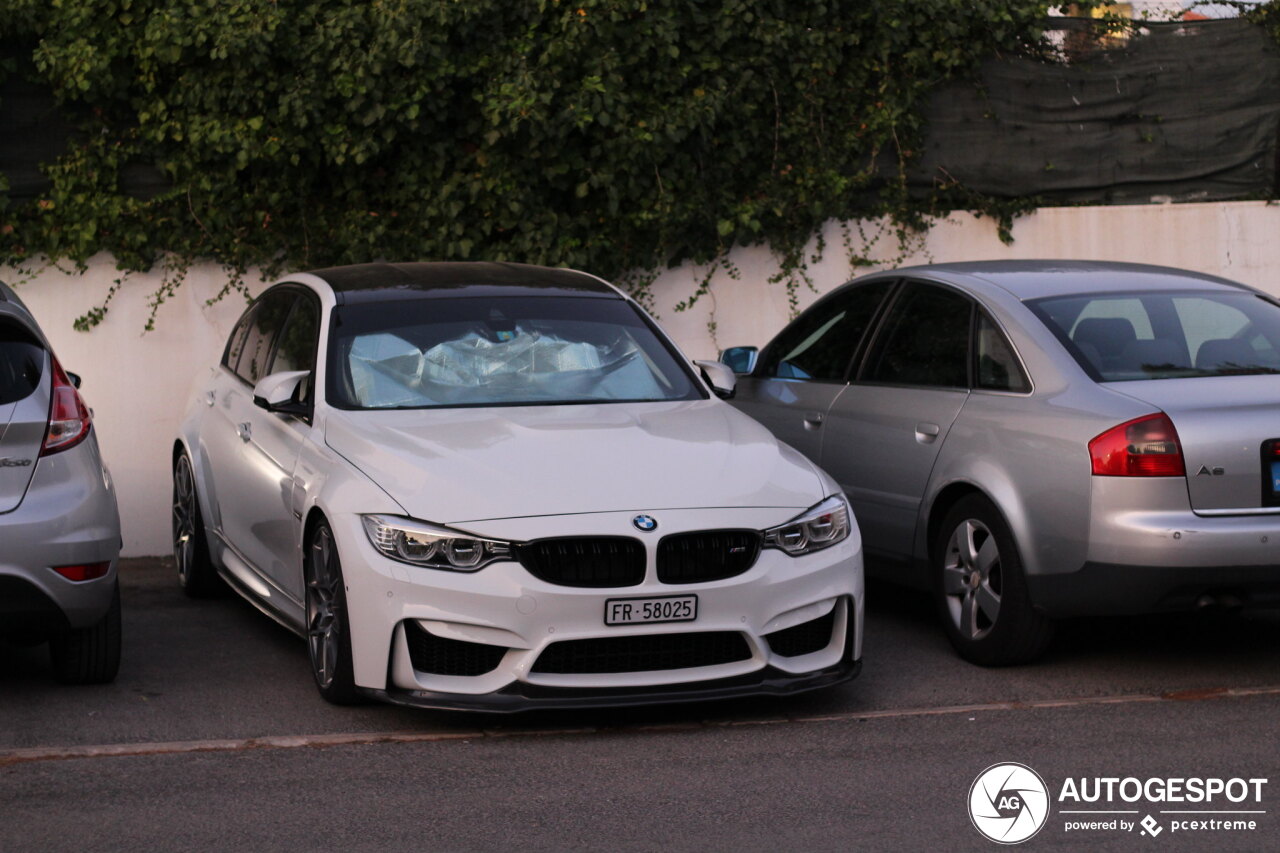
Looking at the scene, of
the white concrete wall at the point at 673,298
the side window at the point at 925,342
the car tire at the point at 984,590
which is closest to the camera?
the car tire at the point at 984,590

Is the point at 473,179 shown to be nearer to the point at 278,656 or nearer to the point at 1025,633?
the point at 278,656

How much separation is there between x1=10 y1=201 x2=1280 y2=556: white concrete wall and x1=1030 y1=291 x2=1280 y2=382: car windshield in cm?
441

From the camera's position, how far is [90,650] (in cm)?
693

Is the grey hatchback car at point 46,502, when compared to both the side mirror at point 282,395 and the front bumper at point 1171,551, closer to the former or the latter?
the side mirror at point 282,395

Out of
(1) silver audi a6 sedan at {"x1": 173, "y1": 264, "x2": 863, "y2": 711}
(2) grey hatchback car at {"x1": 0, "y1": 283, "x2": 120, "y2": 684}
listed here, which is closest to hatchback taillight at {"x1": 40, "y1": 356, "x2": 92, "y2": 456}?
(2) grey hatchback car at {"x1": 0, "y1": 283, "x2": 120, "y2": 684}

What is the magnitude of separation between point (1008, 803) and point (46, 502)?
3669 millimetres

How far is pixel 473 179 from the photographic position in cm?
1091

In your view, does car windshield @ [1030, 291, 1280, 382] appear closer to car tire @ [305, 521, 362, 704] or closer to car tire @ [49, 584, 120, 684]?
car tire @ [305, 521, 362, 704]

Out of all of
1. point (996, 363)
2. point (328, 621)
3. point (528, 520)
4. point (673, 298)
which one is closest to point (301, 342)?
point (328, 621)

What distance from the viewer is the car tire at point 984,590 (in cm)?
687

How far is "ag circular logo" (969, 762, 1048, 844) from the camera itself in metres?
4.95

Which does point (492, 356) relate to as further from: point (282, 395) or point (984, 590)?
point (984, 590)

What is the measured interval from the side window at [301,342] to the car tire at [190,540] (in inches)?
47.3

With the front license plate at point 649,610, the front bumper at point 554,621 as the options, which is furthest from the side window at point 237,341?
the front license plate at point 649,610
